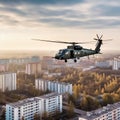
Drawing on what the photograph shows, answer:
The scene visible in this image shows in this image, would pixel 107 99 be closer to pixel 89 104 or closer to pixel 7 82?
pixel 89 104

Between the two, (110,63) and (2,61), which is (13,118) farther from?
(110,63)

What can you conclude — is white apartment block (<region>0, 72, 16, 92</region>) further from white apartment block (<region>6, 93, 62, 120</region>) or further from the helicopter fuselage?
the helicopter fuselage

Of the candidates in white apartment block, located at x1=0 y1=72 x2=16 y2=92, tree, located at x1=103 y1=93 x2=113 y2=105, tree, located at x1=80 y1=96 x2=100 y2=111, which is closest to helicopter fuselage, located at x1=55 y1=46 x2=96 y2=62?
tree, located at x1=80 y1=96 x2=100 y2=111

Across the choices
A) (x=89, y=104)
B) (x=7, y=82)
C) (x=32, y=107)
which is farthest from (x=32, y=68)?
(x=32, y=107)

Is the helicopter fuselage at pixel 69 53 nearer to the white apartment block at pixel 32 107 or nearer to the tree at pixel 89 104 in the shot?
the white apartment block at pixel 32 107

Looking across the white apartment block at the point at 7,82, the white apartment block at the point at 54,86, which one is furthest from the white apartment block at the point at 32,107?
the white apartment block at the point at 7,82
